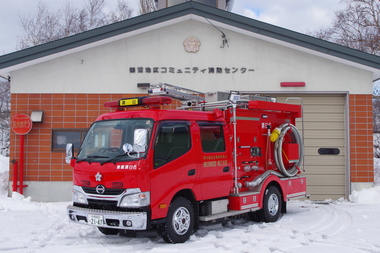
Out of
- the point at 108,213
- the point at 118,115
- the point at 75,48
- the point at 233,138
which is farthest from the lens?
the point at 75,48

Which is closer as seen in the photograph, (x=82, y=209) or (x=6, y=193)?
(x=82, y=209)

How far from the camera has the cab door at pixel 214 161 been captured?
302 inches

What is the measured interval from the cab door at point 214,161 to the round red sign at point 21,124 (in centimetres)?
645

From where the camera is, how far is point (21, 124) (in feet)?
39.2

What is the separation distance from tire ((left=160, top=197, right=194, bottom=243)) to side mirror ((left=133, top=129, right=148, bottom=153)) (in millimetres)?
1168

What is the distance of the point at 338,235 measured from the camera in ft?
24.6

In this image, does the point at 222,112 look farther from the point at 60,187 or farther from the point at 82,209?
the point at 60,187

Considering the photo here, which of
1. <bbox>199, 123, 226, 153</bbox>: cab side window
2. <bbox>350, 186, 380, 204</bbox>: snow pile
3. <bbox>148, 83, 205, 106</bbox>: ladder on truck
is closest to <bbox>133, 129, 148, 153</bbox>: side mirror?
<bbox>199, 123, 226, 153</bbox>: cab side window

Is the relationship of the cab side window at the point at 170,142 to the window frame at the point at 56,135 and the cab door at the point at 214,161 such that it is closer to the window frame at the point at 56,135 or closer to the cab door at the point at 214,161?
the cab door at the point at 214,161

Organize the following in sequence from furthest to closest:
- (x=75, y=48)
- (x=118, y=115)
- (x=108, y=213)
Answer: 1. (x=75, y=48)
2. (x=118, y=115)
3. (x=108, y=213)

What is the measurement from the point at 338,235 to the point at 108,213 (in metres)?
4.19

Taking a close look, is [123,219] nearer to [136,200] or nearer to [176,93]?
[136,200]

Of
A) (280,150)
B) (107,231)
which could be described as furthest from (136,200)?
(280,150)

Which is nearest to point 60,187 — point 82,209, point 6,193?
point 6,193
